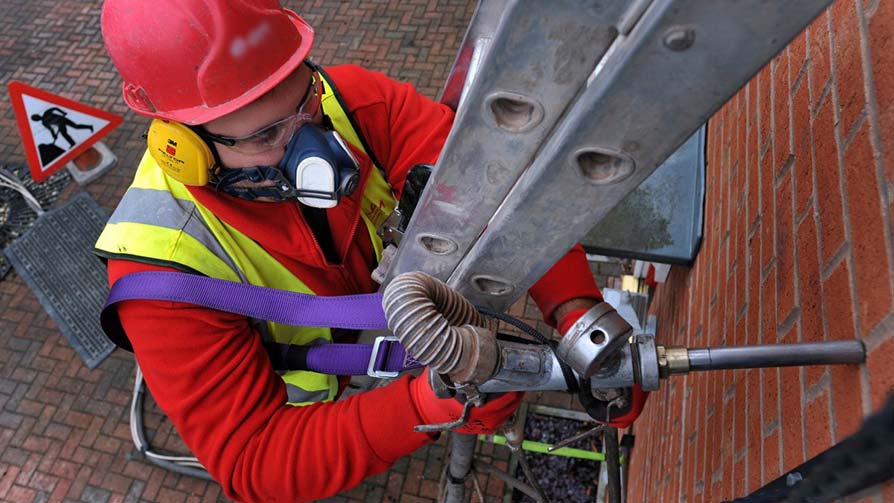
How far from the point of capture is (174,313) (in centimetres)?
185

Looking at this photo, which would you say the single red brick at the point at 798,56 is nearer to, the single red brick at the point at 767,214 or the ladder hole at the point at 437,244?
the single red brick at the point at 767,214

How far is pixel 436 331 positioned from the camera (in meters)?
1.05

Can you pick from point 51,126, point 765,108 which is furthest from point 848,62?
point 51,126

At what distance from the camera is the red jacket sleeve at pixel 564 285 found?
6.72 feet

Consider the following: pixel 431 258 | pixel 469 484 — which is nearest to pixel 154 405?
pixel 469 484

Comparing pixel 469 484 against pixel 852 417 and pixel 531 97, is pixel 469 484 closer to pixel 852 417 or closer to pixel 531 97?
pixel 852 417

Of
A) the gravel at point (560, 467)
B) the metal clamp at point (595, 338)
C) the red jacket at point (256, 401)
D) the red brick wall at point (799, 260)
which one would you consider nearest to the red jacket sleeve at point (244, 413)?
the red jacket at point (256, 401)

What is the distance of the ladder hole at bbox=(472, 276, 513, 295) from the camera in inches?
51.6

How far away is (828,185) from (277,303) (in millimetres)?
1398

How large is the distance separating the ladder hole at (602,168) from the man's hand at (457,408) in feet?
2.77

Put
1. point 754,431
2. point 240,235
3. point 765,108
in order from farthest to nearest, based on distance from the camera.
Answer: point 240,235 → point 765,108 → point 754,431

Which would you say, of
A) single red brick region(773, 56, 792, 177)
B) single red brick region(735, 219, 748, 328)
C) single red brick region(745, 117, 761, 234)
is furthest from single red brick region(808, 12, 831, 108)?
single red brick region(735, 219, 748, 328)

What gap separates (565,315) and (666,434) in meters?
0.83

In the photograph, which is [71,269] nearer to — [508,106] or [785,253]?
[508,106]
